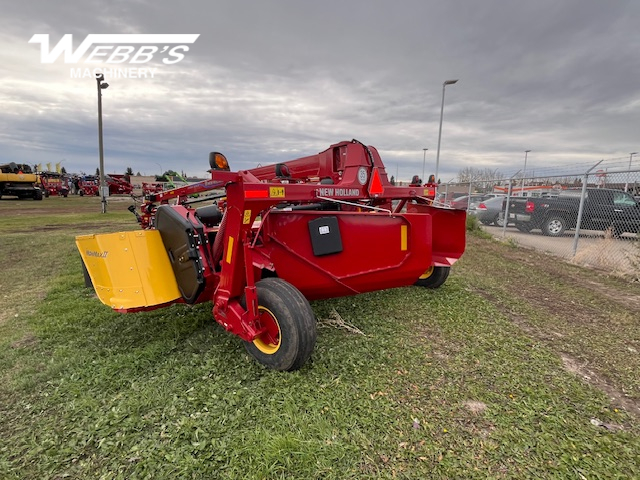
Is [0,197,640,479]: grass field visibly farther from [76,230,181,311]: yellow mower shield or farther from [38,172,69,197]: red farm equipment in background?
[38,172,69,197]: red farm equipment in background

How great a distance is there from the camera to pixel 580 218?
768 centimetres

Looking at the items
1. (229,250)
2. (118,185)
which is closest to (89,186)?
(118,185)

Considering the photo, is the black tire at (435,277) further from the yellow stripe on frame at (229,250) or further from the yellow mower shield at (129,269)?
the yellow mower shield at (129,269)

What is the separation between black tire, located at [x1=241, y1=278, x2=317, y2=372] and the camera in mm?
2617

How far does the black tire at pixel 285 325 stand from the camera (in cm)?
262

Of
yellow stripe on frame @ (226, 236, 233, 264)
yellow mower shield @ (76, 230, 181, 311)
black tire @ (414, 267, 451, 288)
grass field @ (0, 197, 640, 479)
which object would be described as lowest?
grass field @ (0, 197, 640, 479)

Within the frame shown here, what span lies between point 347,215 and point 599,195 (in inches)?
399

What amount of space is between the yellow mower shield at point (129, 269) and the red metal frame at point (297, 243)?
363mm

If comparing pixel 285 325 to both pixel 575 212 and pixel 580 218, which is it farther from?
pixel 575 212

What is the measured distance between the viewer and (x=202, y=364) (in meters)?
2.98

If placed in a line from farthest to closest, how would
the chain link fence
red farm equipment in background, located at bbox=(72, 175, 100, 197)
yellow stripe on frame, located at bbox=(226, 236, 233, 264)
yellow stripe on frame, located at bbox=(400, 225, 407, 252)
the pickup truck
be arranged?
red farm equipment in background, located at bbox=(72, 175, 100, 197)
the pickup truck
the chain link fence
yellow stripe on frame, located at bbox=(400, 225, 407, 252)
yellow stripe on frame, located at bbox=(226, 236, 233, 264)

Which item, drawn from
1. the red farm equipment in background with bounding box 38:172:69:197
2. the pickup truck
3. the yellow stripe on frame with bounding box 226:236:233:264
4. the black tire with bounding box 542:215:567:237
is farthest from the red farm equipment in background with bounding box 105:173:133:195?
the yellow stripe on frame with bounding box 226:236:233:264

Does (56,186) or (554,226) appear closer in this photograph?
(554,226)

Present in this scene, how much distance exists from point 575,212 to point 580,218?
12.0ft
